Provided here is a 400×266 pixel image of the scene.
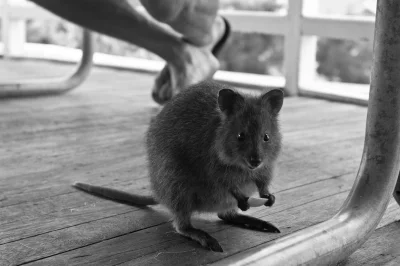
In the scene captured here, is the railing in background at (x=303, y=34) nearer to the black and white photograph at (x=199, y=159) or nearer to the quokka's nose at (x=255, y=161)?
the black and white photograph at (x=199, y=159)

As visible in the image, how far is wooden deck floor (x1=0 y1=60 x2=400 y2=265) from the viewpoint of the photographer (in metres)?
1.36

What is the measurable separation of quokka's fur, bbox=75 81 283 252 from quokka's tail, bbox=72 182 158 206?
5.9 inches

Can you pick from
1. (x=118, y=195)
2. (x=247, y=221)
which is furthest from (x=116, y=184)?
(x=247, y=221)

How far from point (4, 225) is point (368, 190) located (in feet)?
2.73

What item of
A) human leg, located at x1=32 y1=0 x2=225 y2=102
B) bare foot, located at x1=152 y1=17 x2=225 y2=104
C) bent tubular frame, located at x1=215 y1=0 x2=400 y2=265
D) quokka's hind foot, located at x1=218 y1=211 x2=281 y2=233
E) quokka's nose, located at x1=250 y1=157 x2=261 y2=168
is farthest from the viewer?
bare foot, located at x1=152 y1=17 x2=225 y2=104

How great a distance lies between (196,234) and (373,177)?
403 millimetres

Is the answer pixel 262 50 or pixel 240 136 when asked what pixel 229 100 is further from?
pixel 262 50

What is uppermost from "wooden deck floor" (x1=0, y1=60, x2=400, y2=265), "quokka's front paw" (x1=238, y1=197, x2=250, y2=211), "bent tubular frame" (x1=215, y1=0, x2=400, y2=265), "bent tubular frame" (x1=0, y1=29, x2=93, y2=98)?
"bent tubular frame" (x1=215, y1=0, x2=400, y2=265)

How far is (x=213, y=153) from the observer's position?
1.35 m

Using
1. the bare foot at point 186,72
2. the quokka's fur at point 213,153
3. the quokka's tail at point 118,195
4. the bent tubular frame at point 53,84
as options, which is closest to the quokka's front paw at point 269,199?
the quokka's fur at point 213,153

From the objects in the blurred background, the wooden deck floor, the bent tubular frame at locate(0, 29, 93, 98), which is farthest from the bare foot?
the blurred background

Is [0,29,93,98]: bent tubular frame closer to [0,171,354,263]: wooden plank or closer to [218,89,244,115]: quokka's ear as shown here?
[0,171,354,263]: wooden plank

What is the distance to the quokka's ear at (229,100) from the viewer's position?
52.5 inches

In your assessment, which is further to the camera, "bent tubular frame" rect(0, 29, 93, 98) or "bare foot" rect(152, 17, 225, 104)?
"bent tubular frame" rect(0, 29, 93, 98)
